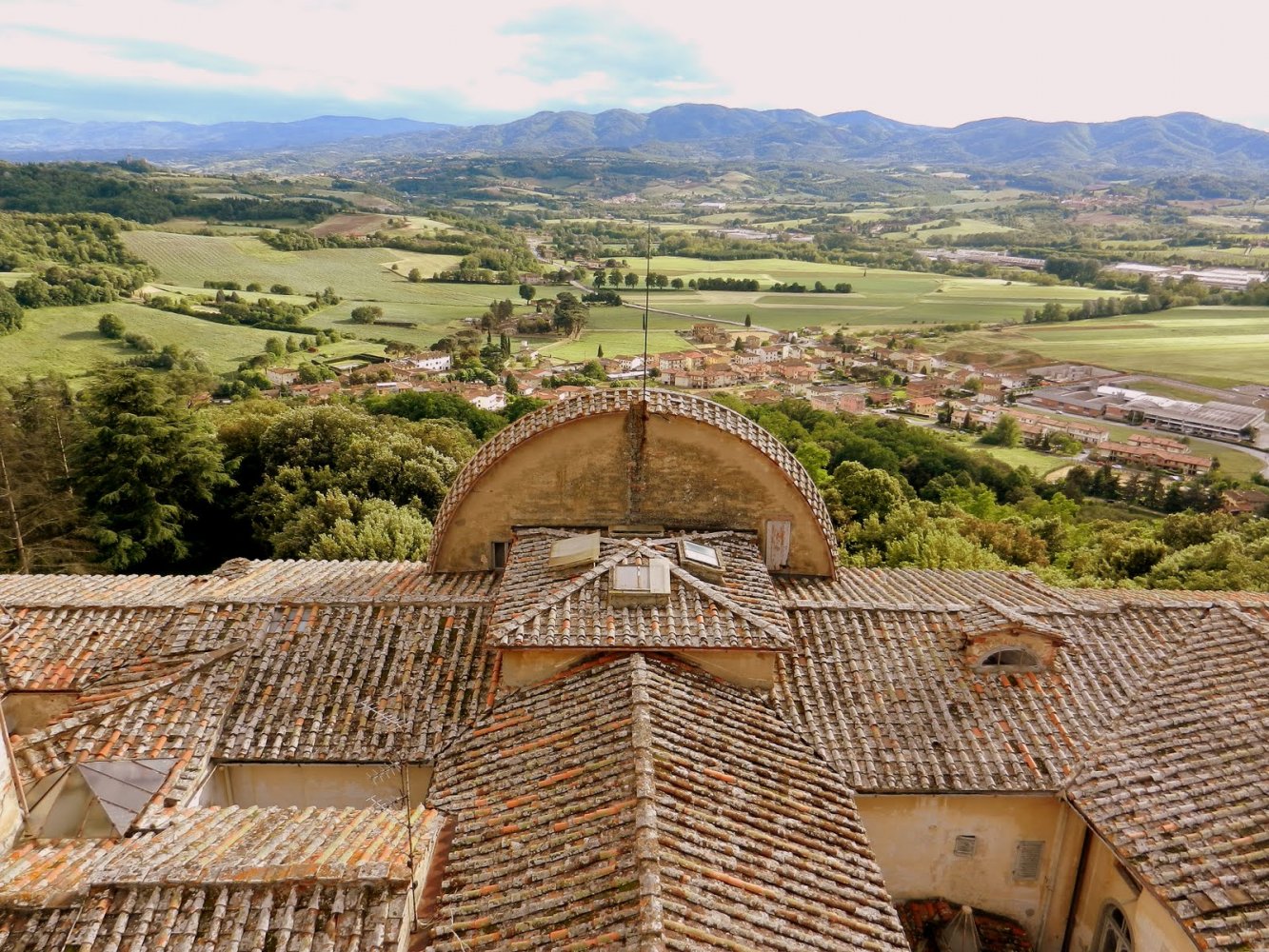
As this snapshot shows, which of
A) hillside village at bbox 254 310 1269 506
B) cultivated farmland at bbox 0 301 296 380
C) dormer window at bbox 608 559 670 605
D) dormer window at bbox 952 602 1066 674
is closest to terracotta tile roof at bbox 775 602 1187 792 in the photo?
dormer window at bbox 952 602 1066 674

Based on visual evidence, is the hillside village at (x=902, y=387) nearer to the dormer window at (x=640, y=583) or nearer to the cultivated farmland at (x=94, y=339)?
the cultivated farmland at (x=94, y=339)

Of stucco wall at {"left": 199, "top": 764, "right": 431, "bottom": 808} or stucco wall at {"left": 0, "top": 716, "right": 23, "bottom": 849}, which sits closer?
stucco wall at {"left": 0, "top": 716, "right": 23, "bottom": 849}

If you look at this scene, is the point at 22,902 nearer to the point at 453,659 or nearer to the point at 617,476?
the point at 453,659

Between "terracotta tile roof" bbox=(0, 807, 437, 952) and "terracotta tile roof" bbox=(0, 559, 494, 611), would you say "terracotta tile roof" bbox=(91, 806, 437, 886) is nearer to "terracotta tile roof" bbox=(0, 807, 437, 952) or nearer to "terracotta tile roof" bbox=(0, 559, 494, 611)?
"terracotta tile roof" bbox=(0, 807, 437, 952)

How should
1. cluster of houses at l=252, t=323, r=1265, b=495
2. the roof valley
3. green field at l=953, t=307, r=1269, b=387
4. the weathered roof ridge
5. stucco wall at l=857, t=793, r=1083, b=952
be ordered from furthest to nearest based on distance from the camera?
green field at l=953, t=307, r=1269, b=387 < cluster of houses at l=252, t=323, r=1265, b=495 < stucco wall at l=857, t=793, r=1083, b=952 < the weathered roof ridge < the roof valley

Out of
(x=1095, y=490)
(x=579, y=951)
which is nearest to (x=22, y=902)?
(x=579, y=951)

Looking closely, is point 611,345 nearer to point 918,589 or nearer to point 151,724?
point 918,589

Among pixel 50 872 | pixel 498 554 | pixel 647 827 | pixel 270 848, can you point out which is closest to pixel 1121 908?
pixel 647 827
